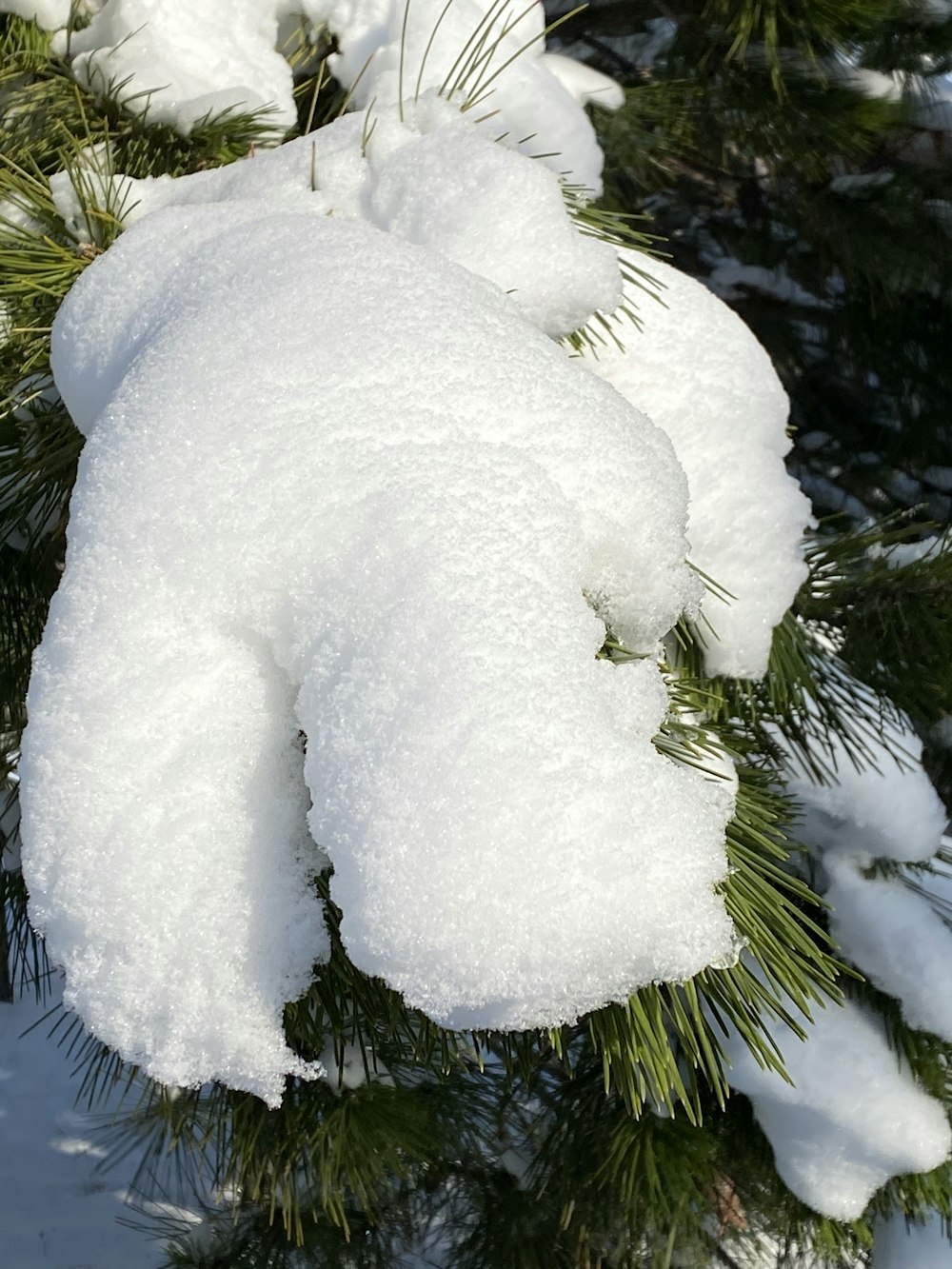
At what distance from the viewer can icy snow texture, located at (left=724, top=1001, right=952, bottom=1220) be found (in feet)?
3.48

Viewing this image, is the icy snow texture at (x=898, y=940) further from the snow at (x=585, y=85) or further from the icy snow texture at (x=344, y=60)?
the snow at (x=585, y=85)

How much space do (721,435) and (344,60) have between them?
1.46 ft

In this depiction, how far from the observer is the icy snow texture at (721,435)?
2.83 ft

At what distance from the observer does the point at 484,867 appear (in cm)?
43

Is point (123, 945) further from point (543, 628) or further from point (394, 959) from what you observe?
point (543, 628)

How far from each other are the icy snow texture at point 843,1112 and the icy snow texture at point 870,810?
182 mm

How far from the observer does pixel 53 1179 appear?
2.86 m

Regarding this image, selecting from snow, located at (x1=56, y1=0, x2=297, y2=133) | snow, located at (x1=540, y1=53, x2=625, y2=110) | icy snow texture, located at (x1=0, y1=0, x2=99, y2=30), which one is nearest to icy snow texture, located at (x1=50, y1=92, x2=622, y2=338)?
snow, located at (x1=56, y1=0, x2=297, y2=133)

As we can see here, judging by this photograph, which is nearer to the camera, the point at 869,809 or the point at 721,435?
the point at 721,435

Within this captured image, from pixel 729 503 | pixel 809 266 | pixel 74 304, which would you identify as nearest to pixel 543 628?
pixel 74 304

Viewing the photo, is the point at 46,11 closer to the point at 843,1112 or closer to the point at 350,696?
the point at 350,696

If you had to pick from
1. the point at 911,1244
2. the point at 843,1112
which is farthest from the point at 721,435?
the point at 911,1244

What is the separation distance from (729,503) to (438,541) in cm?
46

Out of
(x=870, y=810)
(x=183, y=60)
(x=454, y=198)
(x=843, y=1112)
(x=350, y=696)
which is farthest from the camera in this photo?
(x=870, y=810)
